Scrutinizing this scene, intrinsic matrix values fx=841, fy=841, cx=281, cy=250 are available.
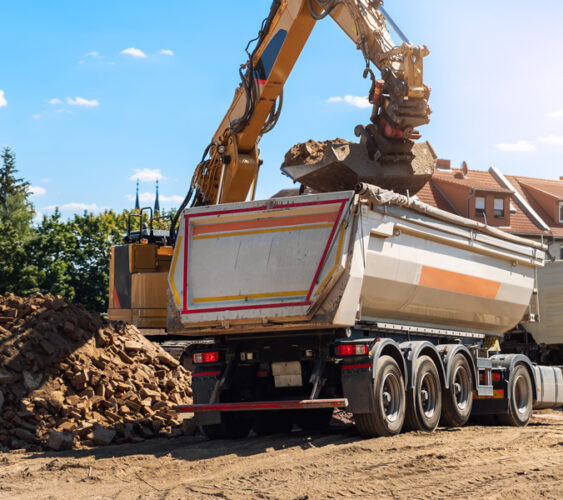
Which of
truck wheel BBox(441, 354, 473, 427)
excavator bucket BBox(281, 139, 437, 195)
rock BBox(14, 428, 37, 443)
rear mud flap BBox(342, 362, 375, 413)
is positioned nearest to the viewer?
rear mud flap BBox(342, 362, 375, 413)

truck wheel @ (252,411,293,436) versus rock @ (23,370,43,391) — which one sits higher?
rock @ (23,370,43,391)

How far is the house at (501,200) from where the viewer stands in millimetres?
46594

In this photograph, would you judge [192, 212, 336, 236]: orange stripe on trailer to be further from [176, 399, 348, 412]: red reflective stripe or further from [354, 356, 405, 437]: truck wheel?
[176, 399, 348, 412]: red reflective stripe

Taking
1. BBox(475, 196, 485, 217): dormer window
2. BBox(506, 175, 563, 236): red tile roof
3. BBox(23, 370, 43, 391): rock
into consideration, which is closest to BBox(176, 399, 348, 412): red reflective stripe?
BBox(23, 370, 43, 391): rock

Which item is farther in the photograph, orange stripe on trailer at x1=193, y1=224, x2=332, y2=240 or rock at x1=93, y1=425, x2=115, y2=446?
rock at x1=93, y1=425, x2=115, y2=446

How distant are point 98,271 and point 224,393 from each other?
45.7 metres

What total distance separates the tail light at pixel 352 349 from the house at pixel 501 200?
34.9 m

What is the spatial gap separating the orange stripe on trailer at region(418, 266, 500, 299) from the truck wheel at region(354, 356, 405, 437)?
1.53 meters

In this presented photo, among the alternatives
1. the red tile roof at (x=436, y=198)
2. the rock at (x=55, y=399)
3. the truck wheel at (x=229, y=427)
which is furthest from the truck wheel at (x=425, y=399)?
the red tile roof at (x=436, y=198)

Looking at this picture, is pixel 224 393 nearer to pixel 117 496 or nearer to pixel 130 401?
pixel 130 401

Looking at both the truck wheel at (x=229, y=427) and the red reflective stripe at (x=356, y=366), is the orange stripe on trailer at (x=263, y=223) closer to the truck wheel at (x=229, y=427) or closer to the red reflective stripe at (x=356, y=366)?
the red reflective stripe at (x=356, y=366)

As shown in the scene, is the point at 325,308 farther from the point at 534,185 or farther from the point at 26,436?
the point at 534,185

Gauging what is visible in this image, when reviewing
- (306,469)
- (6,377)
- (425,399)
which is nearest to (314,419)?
(425,399)

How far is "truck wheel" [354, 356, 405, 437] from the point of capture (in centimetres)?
1009
